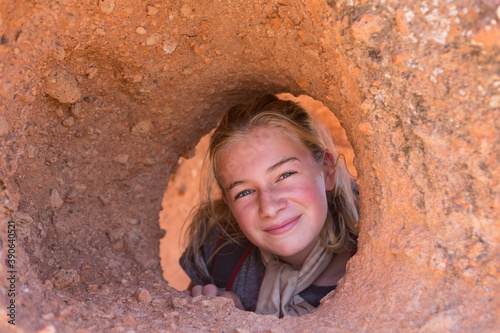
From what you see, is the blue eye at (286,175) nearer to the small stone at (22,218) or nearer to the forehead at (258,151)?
the forehead at (258,151)

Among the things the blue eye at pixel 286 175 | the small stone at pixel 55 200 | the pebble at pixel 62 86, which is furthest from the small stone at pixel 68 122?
the blue eye at pixel 286 175

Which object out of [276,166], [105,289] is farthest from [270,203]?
[105,289]

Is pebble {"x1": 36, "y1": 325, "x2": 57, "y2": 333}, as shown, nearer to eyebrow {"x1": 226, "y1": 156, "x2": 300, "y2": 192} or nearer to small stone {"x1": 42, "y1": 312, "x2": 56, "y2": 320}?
small stone {"x1": 42, "y1": 312, "x2": 56, "y2": 320}

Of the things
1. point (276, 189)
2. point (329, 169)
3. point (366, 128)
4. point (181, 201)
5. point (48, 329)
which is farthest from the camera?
point (181, 201)

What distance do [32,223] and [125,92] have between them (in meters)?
0.61

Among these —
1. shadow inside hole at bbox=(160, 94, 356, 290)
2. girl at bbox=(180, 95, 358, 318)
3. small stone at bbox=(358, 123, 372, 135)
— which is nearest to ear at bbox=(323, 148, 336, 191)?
girl at bbox=(180, 95, 358, 318)

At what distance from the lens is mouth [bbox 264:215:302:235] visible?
172 cm

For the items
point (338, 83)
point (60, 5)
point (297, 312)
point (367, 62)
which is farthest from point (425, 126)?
point (60, 5)

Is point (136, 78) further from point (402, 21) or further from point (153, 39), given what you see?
point (402, 21)

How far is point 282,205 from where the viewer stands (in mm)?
1692

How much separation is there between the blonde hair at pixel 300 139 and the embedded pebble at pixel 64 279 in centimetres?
84

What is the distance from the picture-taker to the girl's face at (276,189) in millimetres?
1719

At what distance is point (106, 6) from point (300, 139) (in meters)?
0.92

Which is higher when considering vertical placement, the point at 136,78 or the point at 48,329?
the point at 136,78
